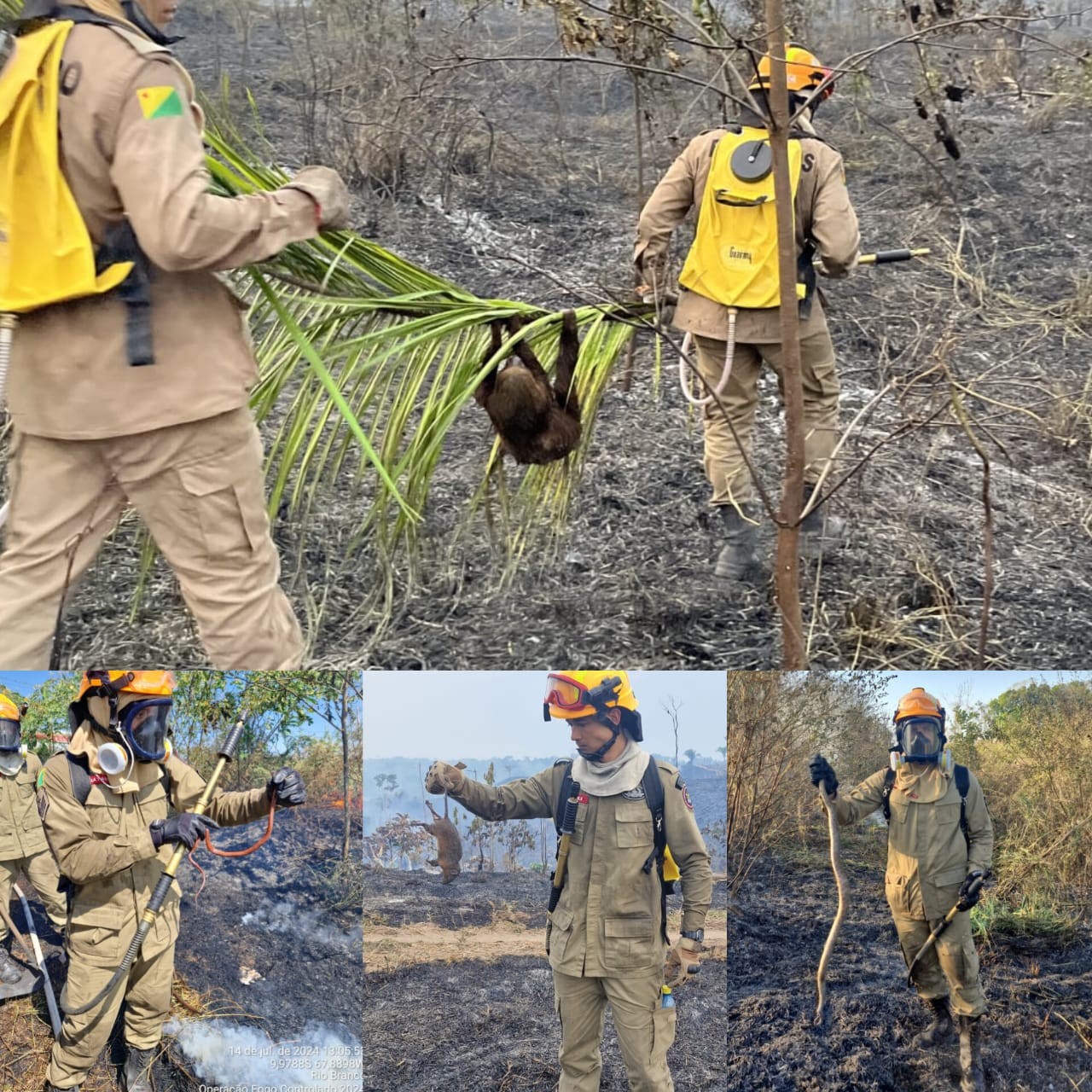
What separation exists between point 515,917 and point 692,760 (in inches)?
19.7

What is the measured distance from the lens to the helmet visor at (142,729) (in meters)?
2.76

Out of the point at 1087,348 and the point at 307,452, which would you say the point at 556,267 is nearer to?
the point at 1087,348

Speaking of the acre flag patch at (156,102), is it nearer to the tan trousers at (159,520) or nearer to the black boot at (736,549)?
the tan trousers at (159,520)

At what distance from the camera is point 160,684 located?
9.09 ft

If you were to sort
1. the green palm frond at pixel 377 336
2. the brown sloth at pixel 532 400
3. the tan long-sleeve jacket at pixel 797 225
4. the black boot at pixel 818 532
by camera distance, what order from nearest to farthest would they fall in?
the green palm frond at pixel 377 336, the brown sloth at pixel 532 400, the tan long-sleeve jacket at pixel 797 225, the black boot at pixel 818 532

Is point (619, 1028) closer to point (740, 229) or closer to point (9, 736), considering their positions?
point (9, 736)

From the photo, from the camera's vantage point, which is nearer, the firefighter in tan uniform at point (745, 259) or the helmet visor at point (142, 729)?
the helmet visor at point (142, 729)

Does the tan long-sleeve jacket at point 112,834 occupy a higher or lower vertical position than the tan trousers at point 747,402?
lower

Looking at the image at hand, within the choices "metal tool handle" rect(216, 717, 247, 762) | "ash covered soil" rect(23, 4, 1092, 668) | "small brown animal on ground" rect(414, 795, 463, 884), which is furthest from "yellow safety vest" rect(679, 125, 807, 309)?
"metal tool handle" rect(216, 717, 247, 762)

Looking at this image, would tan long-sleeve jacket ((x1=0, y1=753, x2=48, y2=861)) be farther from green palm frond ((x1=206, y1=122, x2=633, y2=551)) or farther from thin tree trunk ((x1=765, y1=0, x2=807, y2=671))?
thin tree trunk ((x1=765, y1=0, x2=807, y2=671))

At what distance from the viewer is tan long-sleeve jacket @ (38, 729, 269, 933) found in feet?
8.89

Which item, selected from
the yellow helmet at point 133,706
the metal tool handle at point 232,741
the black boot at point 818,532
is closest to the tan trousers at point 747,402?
the black boot at point 818,532

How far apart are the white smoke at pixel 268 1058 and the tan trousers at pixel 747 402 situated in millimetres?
2432

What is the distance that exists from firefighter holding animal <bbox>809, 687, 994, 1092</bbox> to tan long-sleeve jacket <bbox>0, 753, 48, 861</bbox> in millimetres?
1660
